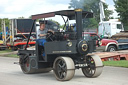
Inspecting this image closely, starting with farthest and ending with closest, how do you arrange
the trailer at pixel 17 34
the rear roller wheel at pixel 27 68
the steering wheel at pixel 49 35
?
the trailer at pixel 17 34
the rear roller wheel at pixel 27 68
the steering wheel at pixel 49 35

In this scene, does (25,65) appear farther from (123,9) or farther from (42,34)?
(123,9)

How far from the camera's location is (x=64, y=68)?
386 inches

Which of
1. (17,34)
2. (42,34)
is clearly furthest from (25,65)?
(17,34)

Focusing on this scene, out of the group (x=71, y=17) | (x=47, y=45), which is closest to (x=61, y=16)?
(x=71, y=17)

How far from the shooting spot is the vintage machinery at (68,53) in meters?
9.74

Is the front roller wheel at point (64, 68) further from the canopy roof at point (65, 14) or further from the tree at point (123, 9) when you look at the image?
the tree at point (123, 9)

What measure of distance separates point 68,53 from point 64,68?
502mm

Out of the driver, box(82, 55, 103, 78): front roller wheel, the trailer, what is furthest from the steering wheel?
the trailer

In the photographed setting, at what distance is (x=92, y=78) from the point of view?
34.4 feet

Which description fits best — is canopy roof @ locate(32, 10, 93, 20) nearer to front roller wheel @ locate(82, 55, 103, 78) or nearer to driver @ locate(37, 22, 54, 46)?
driver @ locate(37, 22, 54, 46)

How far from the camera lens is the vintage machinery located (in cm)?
974

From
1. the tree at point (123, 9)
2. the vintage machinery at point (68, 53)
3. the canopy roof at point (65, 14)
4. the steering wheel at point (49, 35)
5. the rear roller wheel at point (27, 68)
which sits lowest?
the rear roller wheel at point (27, 68)

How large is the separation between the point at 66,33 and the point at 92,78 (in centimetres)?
180

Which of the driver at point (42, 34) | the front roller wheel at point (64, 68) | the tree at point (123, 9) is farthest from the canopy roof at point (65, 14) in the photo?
the tree at point (123, 9)
